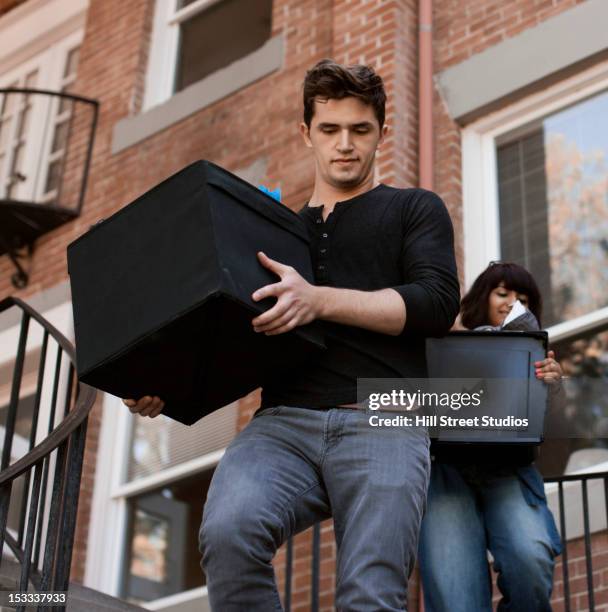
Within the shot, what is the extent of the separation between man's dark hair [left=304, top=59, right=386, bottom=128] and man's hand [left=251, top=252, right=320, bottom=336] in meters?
0.59

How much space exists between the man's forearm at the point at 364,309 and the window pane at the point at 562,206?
10.5ft

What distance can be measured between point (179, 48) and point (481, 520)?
6376mm

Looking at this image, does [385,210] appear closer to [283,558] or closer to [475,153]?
[283,558]

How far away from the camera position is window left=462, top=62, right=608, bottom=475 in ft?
19.8

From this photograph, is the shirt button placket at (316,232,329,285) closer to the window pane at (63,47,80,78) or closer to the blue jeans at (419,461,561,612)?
the blue jeans at (419,461,561,612)

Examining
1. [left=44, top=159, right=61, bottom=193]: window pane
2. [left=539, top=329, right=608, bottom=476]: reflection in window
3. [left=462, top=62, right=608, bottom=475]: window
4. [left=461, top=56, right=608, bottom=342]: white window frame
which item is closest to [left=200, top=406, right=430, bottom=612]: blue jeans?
[left=539, top=329, right=608, bottom=476]: reflection in window

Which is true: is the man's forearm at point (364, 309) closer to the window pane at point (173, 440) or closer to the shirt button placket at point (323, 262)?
the shirt button placket at point (323, 262)

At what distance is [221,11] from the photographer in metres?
9.38

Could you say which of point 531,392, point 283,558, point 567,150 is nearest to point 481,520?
point 531,392

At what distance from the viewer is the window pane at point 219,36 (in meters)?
8.84

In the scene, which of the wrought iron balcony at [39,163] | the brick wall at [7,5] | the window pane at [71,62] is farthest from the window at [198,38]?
the brick wall at [7,5]

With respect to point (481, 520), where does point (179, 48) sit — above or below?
above

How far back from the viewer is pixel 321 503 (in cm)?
302

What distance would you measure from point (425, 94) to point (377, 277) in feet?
13.2
